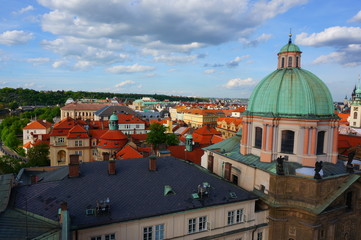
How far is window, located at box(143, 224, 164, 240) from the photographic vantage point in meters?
19.9

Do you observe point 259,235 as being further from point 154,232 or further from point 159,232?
point 154,232

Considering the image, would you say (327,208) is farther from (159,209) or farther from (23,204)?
(23,204)

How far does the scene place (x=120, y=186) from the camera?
21.5 meters

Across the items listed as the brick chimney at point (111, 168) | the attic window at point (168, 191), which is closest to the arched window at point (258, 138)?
the attic window at point (168, 191)

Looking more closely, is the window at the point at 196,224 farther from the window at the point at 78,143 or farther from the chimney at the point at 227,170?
the window at the point at 78,143

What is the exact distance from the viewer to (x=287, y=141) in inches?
1069

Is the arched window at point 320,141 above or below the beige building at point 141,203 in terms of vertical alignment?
above

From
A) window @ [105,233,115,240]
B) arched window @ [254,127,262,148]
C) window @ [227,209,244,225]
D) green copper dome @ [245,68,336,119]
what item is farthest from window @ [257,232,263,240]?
window @ [105,233,115,240]

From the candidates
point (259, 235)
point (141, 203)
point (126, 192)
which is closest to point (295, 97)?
point (259, 235)

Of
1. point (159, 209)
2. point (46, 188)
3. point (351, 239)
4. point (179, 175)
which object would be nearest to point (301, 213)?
point (351, 239)

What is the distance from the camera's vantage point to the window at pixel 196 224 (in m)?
21.7

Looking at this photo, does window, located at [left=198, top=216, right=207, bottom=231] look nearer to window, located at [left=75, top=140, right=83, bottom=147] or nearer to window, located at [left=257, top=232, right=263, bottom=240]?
window, located at [left=257, top=232, right=263, bottom=240]

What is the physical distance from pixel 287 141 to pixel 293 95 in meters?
4.96

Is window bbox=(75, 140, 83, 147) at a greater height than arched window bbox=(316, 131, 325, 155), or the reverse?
arched window bbox=(316, 131, 325, 155)
